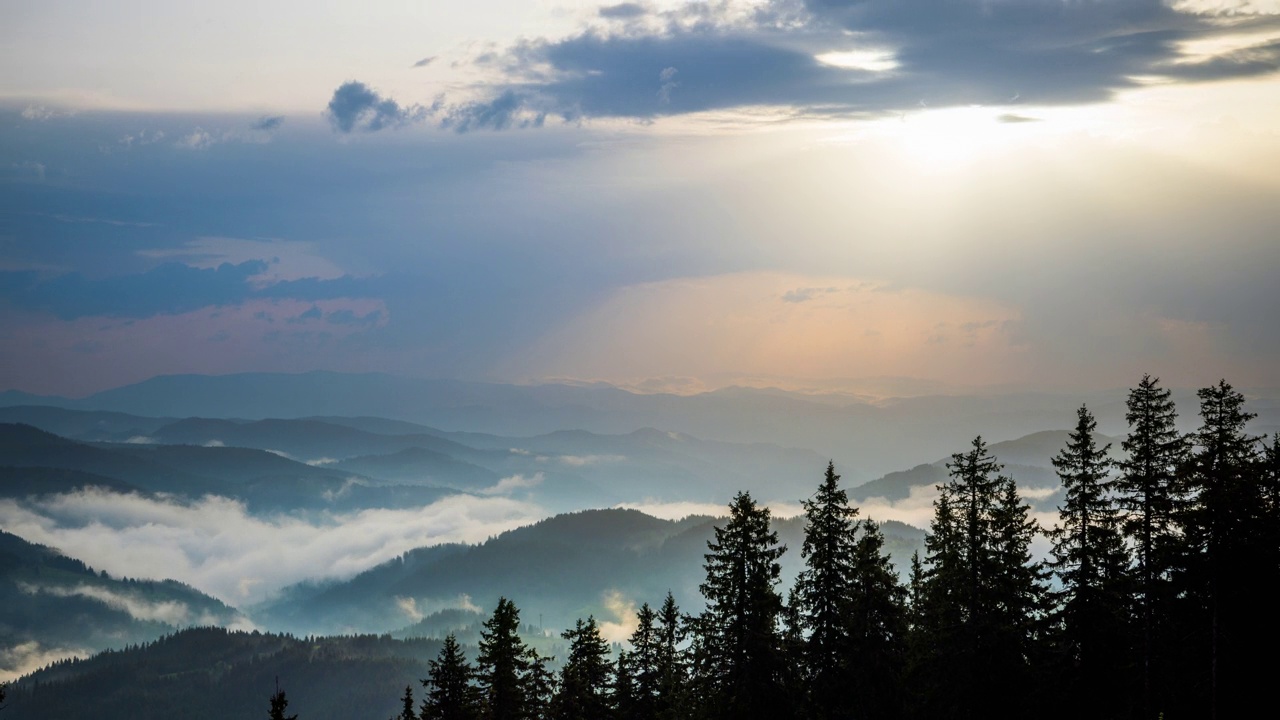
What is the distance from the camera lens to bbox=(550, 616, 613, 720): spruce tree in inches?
2248

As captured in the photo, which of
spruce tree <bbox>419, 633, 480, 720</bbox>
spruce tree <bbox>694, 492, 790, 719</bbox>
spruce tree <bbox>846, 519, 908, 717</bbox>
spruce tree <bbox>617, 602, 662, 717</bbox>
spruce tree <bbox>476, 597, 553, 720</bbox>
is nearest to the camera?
spruce tree <bbox>846, 519, 908, 717</bbox>

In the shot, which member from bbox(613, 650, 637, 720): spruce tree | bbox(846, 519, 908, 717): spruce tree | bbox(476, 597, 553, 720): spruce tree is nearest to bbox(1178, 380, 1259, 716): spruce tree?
bbox(846, 519, 908, 717): spruce tree

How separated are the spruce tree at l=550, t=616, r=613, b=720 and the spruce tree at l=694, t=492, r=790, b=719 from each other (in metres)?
13.7

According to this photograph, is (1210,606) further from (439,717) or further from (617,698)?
(439,717)

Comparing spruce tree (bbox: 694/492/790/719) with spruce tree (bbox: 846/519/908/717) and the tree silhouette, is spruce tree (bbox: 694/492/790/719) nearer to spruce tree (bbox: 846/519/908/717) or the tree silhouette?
spruce tree (bbox: 846/519/908/717)

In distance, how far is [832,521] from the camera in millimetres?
42750

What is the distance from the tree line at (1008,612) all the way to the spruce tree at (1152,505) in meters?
0.08

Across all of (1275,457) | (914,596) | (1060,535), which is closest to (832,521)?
(1060,535)

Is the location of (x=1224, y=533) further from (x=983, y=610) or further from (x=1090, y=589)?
(x=983, y=610)

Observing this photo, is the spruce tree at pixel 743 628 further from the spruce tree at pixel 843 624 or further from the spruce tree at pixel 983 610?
the spruce tree at pixel 983 610

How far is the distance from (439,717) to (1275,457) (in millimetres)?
45609

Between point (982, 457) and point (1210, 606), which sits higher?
point (982, 457)

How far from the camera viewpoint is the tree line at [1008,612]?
129 feet

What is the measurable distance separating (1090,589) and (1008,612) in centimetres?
376
